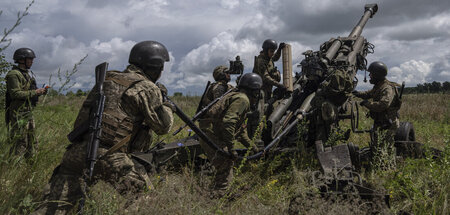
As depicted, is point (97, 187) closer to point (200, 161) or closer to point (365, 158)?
point (200, 161)

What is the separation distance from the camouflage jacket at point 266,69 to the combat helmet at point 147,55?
4.72 m

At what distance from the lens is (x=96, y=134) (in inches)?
107

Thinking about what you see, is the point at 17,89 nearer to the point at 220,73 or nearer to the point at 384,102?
the point at 220,73

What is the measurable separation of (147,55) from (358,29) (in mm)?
7102

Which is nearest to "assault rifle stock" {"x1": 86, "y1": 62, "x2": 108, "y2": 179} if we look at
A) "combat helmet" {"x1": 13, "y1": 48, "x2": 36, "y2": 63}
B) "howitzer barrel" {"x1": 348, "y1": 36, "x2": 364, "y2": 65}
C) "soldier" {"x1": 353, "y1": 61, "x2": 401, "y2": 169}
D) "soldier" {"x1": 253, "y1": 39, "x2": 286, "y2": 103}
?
"combat helmet" {"x1": 13, "y1": 48, "x2": 36, "y2": 63}

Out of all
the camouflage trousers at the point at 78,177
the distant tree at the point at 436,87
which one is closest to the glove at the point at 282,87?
the camouflage trousers at the point at 78,177

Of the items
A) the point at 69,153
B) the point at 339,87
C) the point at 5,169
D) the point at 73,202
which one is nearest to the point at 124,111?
the point at 69,153

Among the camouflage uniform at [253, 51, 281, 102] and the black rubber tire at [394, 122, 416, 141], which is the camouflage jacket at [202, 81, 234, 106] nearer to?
the camouflage uniform at [253, 51, 281, 102]

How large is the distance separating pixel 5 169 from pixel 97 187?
2.75 ft

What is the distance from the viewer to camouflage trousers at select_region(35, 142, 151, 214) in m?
2.85

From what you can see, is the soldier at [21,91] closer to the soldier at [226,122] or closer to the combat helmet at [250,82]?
the soldier at [226,122]

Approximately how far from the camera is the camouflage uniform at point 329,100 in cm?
575

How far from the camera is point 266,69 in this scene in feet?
26.1

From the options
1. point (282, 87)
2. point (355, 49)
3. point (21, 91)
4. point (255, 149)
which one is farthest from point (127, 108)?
point (355, 49)
